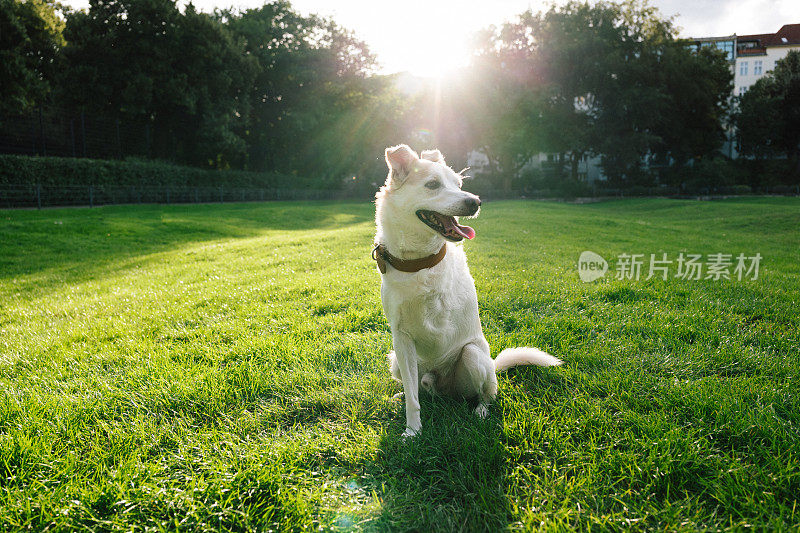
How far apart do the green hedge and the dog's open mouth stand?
75.2ft

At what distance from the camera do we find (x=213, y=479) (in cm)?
216

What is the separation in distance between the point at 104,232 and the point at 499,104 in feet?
120

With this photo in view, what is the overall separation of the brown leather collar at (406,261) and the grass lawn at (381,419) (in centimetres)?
100

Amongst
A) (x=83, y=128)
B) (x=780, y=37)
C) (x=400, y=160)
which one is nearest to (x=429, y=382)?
(x=400, y=160)

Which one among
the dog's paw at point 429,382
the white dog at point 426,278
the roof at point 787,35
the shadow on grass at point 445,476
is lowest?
the shadow on grass at point 445,476

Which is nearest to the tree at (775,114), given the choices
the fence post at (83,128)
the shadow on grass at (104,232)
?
the shadow on grass at (104,232)

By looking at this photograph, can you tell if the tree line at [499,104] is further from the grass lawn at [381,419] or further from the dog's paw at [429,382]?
the dog's paw at [429,382]


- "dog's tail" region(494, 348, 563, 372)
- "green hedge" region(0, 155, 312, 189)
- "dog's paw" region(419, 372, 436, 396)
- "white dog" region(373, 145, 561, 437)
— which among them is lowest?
"dog's paw" region(419, 372, 436, 396)

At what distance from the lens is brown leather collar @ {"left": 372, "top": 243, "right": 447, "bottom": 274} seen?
2.62 meters

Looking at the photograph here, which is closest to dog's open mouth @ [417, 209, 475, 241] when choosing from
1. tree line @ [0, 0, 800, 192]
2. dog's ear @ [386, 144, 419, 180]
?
dog's ear @ [386, 144, 419, 180]

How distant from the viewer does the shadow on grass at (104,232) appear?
1028 cm

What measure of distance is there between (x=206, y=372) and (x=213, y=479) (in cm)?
137

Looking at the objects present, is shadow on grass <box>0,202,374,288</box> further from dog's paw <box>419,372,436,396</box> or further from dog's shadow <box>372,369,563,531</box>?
dog's shadow <box>372,369,563,531</box>

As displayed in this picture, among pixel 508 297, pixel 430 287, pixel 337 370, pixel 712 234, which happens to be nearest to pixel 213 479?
pixel 337 370
